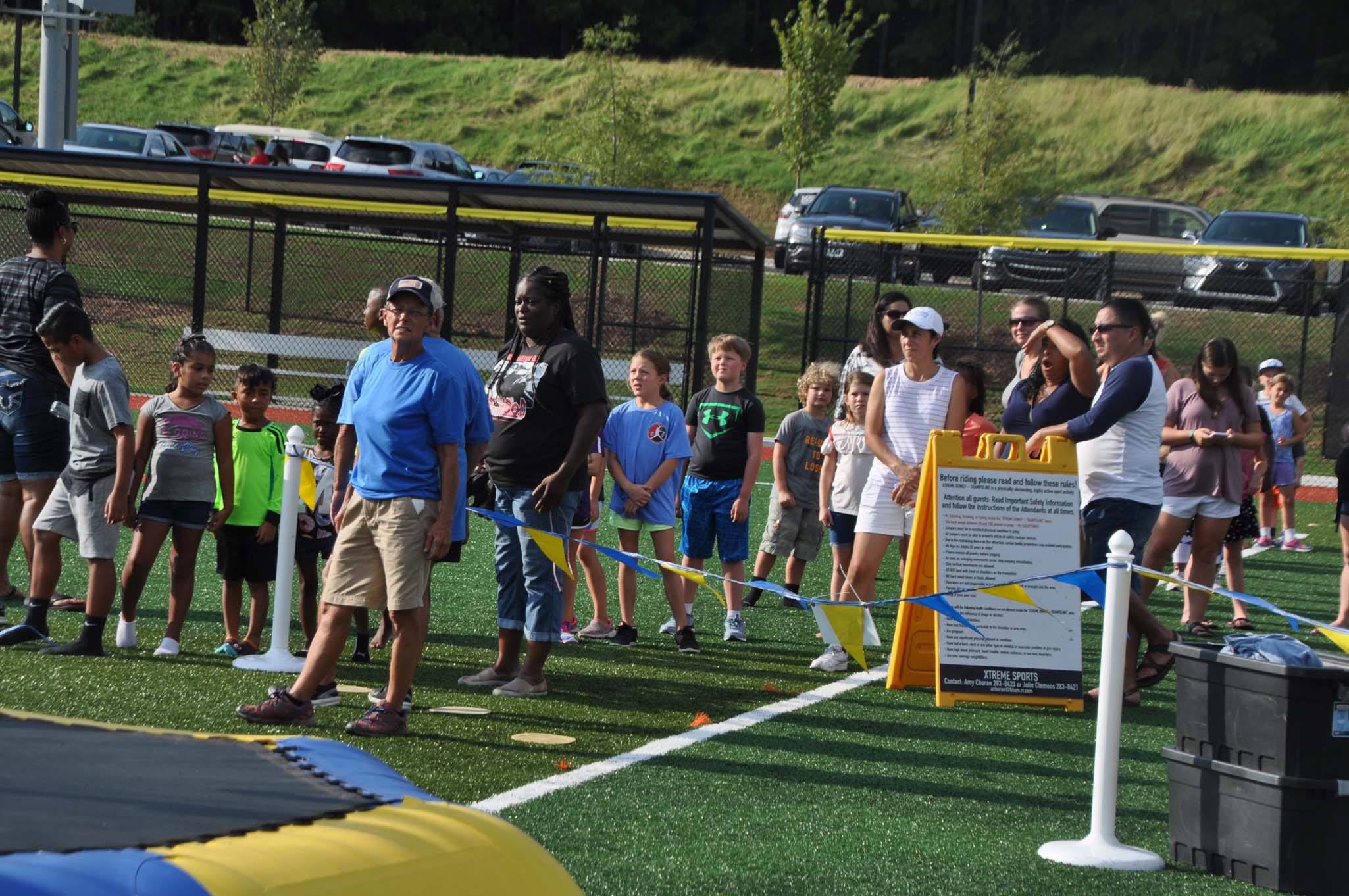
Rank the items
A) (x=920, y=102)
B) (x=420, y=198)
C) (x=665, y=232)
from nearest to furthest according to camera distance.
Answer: (x=420, y=198) → (x=665, y=232) → (x=920, y=102)

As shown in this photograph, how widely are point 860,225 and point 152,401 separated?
76.4 ft

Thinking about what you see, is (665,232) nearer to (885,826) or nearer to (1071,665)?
(1071,665)

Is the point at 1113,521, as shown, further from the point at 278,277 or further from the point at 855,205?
the point at 855,205

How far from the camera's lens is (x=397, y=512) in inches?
240

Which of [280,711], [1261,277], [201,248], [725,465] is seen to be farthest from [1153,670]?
[1261,277]

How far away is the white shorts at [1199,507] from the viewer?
977 cm

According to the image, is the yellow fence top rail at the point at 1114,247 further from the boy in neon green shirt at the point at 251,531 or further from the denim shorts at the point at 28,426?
the denim shorts at the point at 28,426

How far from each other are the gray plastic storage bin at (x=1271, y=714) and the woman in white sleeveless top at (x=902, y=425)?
293 centimetres

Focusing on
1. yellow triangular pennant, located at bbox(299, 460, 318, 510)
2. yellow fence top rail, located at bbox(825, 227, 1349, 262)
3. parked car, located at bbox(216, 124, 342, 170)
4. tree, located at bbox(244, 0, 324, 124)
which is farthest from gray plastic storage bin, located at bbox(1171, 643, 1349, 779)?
tree, located at bbox(244, 0, 324, 124)

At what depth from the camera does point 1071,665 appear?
7.48 m

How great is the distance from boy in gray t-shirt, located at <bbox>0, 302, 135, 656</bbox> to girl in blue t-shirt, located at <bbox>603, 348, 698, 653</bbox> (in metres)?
2.72

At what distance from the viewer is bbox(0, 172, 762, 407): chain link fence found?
19156 millimetres

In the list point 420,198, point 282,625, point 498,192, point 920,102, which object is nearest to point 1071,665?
point 282,625

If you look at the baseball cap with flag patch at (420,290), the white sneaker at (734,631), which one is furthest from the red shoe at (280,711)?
the white sneaker at (734,631)
